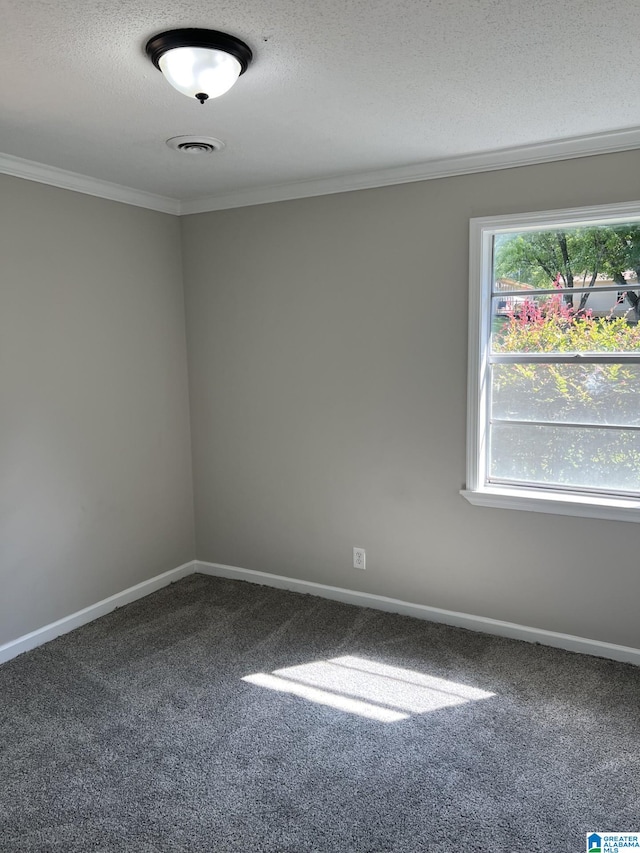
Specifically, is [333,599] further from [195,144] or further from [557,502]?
[195,144]

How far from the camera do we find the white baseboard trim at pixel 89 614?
305cm

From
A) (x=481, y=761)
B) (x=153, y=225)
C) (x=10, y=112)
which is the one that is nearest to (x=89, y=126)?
(x=10, y=112)

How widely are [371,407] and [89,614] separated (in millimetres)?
1943

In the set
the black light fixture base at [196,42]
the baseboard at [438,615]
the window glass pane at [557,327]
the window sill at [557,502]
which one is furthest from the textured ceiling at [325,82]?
the baseboard at [438,615]

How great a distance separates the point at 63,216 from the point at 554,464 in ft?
9.14

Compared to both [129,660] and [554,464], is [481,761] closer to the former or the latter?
[554,464]

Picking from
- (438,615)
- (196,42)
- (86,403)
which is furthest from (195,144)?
(438,615)

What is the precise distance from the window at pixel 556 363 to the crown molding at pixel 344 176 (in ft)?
A: 0.84

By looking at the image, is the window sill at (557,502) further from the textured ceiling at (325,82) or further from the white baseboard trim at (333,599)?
the textured ceiling at (325,82)

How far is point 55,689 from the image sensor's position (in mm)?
2760

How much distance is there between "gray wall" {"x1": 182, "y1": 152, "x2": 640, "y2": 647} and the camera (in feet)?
9.73

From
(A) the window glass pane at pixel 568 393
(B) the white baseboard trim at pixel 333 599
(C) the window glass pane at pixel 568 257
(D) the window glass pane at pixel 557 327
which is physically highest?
(C) the window glass pane at pixel 568 257

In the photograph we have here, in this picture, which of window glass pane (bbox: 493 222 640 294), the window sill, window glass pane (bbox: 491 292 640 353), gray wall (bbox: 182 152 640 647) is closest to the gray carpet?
gray wall (bbox: 182 152 640 647)

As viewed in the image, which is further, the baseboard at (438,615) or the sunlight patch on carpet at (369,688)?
the baseboard at (438,615)
